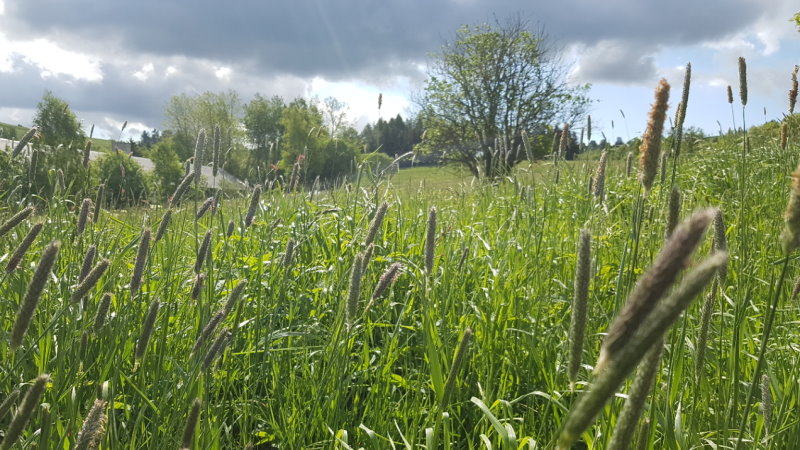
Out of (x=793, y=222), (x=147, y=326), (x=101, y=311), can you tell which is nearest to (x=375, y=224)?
(x=147, y=326)

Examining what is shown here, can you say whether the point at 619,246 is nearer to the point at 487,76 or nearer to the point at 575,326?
the point at 575,326

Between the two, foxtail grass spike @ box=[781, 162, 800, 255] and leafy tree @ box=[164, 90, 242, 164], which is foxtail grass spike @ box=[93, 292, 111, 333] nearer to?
foxtail grass spike @ box=[781, 162, 800, 255]

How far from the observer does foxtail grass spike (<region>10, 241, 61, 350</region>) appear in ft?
3.19

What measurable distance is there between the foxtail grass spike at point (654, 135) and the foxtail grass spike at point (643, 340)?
712mm

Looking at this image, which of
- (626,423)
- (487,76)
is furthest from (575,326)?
(487,76)

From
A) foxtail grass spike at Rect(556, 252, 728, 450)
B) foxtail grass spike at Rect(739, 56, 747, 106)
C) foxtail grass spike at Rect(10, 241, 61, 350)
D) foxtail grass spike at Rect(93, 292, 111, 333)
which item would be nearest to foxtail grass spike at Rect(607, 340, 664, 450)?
foxtail grass spike at Rect(556, 252, 728, 450)

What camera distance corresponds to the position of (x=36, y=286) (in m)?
0.98

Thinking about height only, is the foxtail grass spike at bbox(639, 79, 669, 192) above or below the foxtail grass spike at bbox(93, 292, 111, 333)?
above

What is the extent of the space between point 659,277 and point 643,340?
5 cm

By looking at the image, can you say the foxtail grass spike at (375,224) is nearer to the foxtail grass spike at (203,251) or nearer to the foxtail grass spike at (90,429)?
the foxtail grass spike at (203,251)

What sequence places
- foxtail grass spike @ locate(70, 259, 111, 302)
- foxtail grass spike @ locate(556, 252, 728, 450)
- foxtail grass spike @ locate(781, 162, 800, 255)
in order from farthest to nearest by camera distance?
foxtail grass spike @ locate(70, 259, 111, 302)
foxtail grass spike @ locate(781, 162, 800, 255)
foxtail grass spike @ locate(556, 252, 728, 450)

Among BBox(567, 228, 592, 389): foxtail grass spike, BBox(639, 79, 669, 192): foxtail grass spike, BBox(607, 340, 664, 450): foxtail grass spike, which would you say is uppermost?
BBox(639, 79, 669, 192): foxtail grass spike

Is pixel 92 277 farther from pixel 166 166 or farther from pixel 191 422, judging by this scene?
pixel 166 166

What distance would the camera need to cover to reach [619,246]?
4.09 meters
